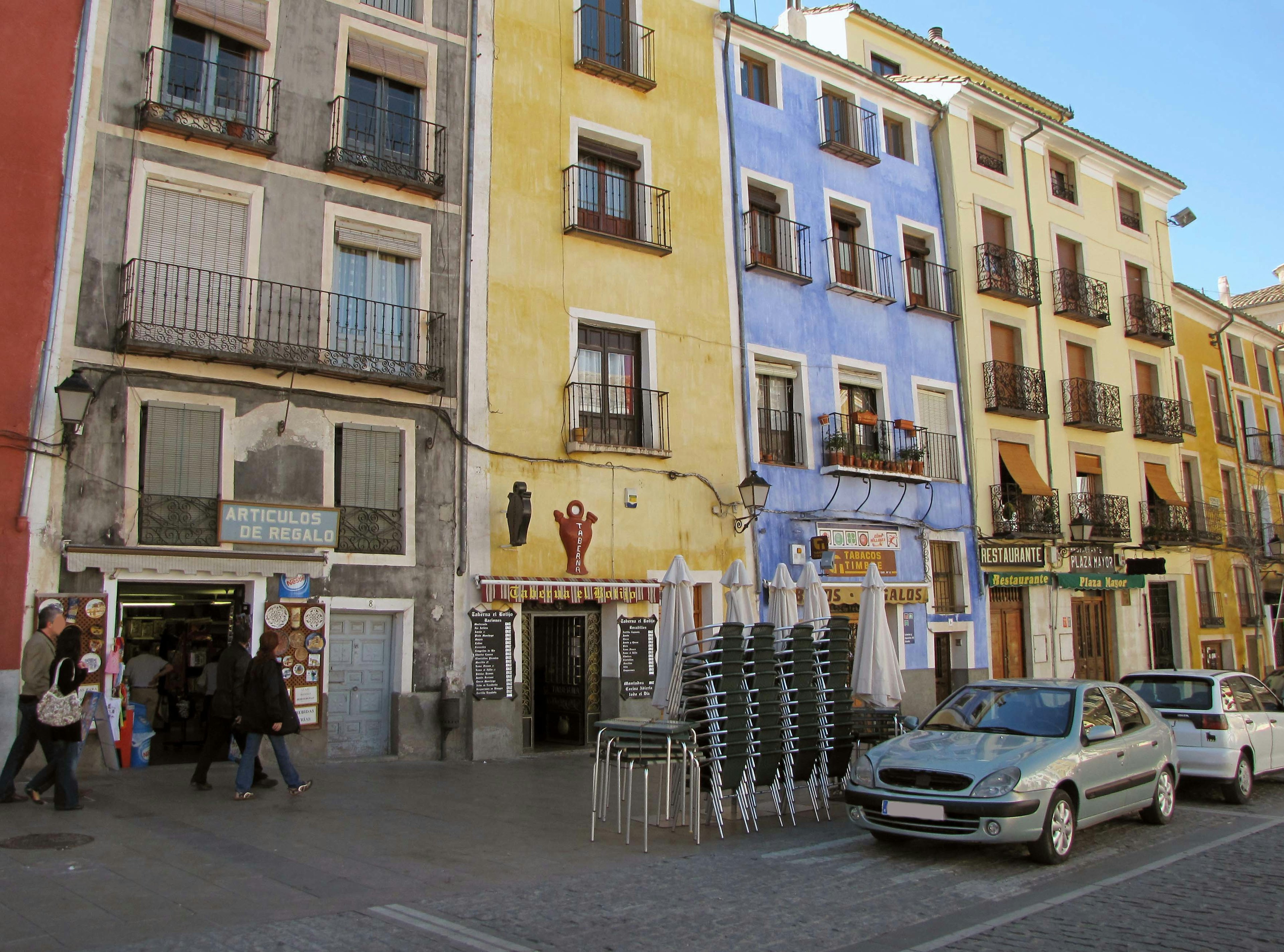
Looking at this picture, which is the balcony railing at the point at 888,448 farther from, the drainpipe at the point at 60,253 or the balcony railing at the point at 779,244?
the drainpipe at the point at 60,253

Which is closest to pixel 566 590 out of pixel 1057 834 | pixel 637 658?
pixel 637 658

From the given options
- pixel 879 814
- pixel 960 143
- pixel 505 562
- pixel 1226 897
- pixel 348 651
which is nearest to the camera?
pixel 1226 897

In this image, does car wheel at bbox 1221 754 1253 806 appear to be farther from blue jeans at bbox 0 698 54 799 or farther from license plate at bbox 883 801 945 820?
blue jeans at bbox 0 698 54 799

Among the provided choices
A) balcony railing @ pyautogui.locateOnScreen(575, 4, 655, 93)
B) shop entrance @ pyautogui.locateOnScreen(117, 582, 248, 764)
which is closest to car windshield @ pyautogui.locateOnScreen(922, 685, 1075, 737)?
shop entrance @ pyautogui.locateOnScreen(117, 582, 248, 764)

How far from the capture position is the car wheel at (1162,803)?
33.9 feet

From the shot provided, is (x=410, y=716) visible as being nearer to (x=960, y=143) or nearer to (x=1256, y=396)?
(x=960, y=143)

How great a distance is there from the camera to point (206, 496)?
13.5 m

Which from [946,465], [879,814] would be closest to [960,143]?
[946,465]

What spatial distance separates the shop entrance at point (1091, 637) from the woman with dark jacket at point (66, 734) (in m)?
22.1

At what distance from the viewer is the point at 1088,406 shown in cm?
2633

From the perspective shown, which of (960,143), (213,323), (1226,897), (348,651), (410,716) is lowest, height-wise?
(1226,897)

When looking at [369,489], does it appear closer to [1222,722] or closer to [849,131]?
[1222,722]

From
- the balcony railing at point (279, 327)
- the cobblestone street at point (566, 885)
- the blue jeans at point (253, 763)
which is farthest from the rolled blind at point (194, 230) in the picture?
the cobblestone street at point (566, 885)

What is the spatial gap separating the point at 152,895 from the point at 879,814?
5514 mm
